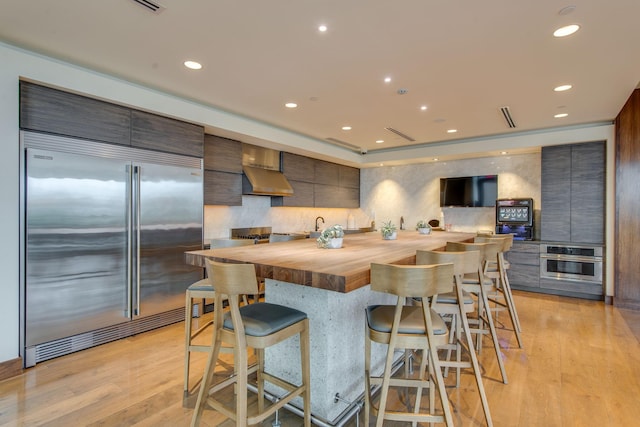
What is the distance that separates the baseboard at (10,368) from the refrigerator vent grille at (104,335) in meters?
0.14

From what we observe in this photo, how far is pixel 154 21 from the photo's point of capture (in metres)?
2.16

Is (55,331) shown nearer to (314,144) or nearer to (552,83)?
(314,144)

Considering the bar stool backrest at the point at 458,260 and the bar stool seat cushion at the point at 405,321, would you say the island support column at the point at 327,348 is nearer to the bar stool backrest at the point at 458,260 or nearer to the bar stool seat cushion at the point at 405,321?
the bar stool seat cushion at the point at 405,321

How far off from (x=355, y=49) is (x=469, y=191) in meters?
4.38

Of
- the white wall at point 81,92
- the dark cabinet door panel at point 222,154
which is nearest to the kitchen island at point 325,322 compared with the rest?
the white wall at point 81,92

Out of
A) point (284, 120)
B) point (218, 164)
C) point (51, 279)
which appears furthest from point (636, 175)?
point (51, 279)

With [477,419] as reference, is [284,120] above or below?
above

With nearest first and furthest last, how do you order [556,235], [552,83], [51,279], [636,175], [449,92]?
[51,279]
[552,83]
[449,92]
[636,175]
[556,235]

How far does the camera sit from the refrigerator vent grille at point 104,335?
2.72m

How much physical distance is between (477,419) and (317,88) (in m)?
3.05

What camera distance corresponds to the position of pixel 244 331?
1.59 m

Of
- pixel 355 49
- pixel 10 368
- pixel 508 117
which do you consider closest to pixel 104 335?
pixel 10 368

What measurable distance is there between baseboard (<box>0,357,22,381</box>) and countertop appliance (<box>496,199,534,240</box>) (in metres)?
6.15

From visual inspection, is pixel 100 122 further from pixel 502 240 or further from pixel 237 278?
pixel 502 240
